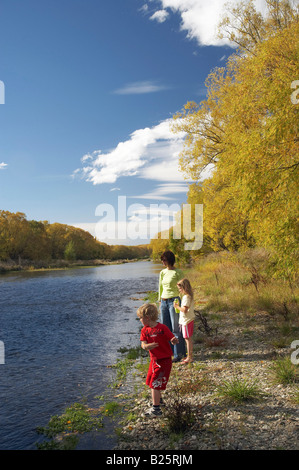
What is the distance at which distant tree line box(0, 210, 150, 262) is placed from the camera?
72400mm

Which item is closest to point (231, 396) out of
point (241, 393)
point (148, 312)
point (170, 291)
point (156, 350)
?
point (241, 393)

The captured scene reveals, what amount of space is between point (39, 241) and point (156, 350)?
8085 centimetres

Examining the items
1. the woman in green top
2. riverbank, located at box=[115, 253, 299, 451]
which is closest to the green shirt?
the woman in green top

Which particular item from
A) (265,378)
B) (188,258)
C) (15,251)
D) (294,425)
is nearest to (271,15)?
(265,378)

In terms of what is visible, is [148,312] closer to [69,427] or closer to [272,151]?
[69,427]

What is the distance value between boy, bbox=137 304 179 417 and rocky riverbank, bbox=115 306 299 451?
0.26 meters

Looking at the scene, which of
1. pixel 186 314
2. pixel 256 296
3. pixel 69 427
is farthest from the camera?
pixel 256 296

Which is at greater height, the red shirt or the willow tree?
the willow tree

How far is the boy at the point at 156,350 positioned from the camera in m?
4.88

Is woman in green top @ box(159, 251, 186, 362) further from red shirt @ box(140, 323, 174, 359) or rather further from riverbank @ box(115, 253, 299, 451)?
red shirt @ box(140, 323, 174, 359)

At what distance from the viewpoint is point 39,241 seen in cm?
8150

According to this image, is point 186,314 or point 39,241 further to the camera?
point 39,241

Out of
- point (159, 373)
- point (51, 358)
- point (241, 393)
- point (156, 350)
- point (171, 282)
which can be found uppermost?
point (171, 282)

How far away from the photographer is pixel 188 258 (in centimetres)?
4822
